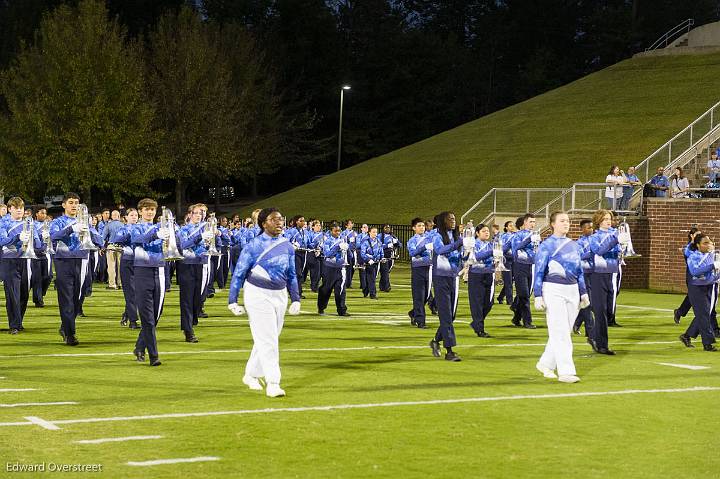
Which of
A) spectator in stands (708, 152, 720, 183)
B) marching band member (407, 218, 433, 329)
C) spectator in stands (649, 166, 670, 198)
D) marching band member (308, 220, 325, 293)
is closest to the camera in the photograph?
marching band member (407, 218, 433, 329)

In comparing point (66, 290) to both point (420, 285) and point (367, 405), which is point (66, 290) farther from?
point (367, 405)

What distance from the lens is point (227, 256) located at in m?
31.7

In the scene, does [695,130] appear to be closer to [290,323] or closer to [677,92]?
[677,92]

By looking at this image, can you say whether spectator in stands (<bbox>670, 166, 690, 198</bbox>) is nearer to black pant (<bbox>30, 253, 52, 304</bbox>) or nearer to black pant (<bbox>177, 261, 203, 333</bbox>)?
black pant (<bbox>30, 253, 52, 304</bbox>)

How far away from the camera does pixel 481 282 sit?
62.3ft

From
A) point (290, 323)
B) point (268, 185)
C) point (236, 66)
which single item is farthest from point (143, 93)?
point (290, 323)

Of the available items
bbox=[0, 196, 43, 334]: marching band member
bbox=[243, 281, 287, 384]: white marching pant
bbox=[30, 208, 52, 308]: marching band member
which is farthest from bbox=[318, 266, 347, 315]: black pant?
bbox=[243, 281, 287, 384]: white marching pant

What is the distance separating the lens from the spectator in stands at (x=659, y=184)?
3375cm

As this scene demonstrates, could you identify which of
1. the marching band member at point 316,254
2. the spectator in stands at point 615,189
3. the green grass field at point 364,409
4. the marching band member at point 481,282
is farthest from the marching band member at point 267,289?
the spectator in stands at point 615,189

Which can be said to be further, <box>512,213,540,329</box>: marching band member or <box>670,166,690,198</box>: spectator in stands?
<box>670,166,690,198</box>: spectator in stands

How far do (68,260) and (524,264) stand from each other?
8.55 m

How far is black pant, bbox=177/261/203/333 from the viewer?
16.8 meters

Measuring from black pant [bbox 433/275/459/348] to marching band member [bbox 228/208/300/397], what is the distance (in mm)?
3471

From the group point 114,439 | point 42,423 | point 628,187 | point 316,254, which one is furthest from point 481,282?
point 628,187
